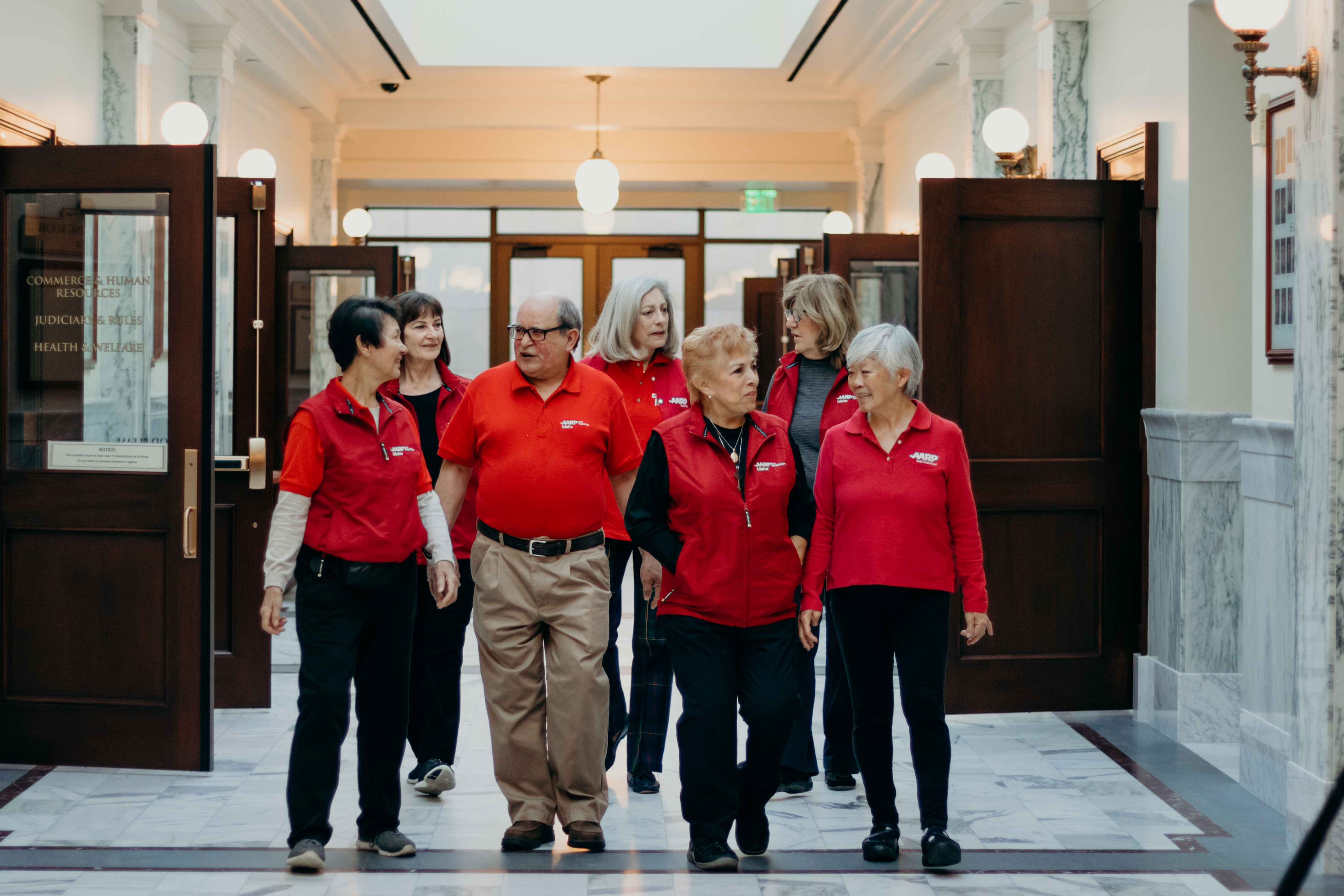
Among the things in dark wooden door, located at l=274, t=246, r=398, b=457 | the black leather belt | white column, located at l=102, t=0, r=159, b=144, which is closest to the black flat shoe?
the black leather belt

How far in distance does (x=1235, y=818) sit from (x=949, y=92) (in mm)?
6789

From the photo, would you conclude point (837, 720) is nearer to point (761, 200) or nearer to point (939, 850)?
point (939, 850)

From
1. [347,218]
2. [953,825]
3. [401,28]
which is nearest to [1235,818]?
[953,825]

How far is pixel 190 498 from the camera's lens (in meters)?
4.41

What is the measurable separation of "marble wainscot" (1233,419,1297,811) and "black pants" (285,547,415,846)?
2.77m

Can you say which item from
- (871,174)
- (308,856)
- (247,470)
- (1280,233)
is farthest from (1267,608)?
(871,174)

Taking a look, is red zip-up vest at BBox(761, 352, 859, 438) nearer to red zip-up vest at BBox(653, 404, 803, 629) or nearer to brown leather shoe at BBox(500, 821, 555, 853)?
red zip-up vest at BBox(653, 404, 803, 629)

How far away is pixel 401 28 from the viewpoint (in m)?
9.90

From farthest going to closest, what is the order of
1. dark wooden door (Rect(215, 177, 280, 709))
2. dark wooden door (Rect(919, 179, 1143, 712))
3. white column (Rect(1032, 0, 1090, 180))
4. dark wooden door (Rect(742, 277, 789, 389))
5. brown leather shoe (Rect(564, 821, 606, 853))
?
dark wooden door (Rect(742, 277, 789, 389))
white column (Rect(1032, 0, 1090, 180))
dark wooden door (Rect(215, 177, 280, 709))
dark wooden door (Rect(919, 179, 1143, 712))
brown leather shoe (Rect(564, 821, 606, 853))

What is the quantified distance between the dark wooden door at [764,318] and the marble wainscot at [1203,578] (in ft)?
23.5

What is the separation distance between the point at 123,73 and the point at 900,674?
549cm

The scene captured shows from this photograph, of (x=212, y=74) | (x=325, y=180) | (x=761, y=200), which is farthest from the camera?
(x=761, y=200)

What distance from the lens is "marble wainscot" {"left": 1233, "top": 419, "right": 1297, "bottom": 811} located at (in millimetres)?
4227

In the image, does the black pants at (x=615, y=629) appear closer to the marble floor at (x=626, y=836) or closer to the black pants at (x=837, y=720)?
the marble floor at (x=626, y=836)
